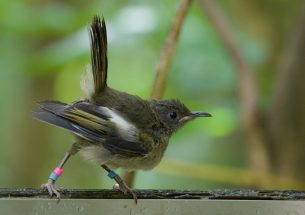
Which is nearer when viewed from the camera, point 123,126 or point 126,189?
point 126,189

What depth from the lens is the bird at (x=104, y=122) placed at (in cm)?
317

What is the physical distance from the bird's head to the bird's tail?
0.55 meters

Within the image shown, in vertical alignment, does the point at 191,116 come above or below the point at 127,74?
below

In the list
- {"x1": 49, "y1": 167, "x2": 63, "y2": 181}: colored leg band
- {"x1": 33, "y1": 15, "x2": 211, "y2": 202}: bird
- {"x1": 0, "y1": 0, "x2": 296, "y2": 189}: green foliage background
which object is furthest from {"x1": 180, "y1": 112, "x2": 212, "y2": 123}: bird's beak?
{"x1": 49, "y1": 167, "x2": 63, "y2": 181}: colored leg band

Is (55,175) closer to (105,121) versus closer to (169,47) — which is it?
(105,121)

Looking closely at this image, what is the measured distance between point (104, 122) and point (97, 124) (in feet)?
0.18

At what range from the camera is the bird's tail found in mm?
3365

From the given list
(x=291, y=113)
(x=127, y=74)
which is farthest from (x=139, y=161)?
(x=127, y=74)

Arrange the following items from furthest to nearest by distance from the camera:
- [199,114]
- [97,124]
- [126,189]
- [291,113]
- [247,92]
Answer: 1. [291,113]
2. [247,92]
3. [199,114]
4. [97,124]
5. [126,189]

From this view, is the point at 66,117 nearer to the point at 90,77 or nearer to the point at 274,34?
the point at 90,77

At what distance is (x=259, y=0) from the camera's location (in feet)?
18.8

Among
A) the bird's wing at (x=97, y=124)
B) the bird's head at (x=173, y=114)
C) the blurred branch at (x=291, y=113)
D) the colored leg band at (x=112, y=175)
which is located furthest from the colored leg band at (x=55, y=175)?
the blurred branch at (x=291, y=113)

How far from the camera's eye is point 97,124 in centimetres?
328

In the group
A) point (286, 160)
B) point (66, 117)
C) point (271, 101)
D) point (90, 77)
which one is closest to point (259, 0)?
point (271, 101)
